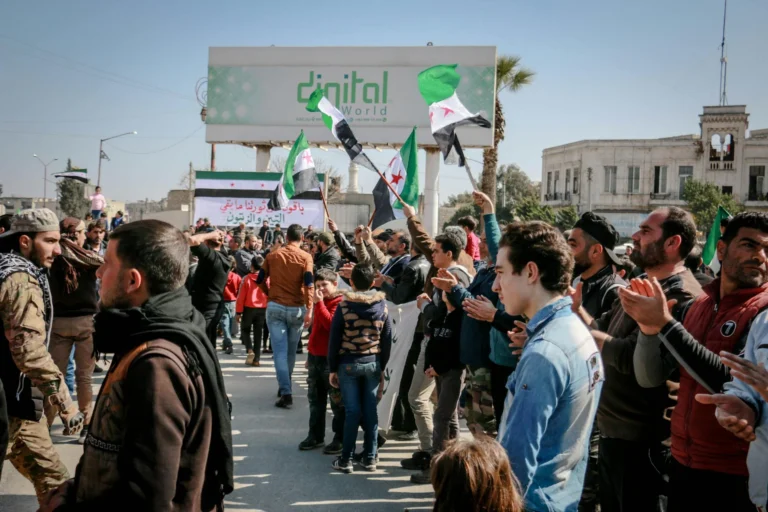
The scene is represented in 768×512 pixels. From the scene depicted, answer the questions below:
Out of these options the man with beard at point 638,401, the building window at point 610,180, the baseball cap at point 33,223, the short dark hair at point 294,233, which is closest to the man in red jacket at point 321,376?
the short dark hair at point 294,233

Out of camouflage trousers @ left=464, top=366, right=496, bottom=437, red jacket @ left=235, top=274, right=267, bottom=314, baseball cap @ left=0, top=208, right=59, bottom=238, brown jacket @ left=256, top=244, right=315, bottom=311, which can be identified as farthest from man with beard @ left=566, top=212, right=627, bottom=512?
red jacket @ left=235, top=274, right=267, bottom=314

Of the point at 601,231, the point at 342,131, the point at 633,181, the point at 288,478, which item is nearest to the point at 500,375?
the point at 601,231

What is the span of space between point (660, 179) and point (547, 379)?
5650 cm

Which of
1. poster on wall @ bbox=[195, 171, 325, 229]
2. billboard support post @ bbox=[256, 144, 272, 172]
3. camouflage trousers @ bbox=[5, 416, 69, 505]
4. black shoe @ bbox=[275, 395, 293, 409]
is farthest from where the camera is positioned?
billboard support post @ bbox=[256, 144, 272, 172]

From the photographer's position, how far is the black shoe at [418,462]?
6.03m

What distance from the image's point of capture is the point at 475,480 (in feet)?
6.72

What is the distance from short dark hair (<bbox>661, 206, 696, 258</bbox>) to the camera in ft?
12.7

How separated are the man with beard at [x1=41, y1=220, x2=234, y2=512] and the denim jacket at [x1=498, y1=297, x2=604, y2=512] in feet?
3.65

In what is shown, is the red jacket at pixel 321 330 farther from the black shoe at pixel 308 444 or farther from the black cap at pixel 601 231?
the black cap at pixel 601 231

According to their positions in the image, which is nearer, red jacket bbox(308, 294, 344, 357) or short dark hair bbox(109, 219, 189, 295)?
short dark hair bbox(109, 219, 189, 295)

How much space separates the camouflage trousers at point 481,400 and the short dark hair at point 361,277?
4.76ft

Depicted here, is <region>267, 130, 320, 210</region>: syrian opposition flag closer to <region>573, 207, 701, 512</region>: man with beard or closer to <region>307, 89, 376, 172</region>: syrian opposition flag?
<region>307, 89, 376, 172</region>: syrian opposition flag

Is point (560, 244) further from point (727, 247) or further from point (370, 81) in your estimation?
point (370, 81)

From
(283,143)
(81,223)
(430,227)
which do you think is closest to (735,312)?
(81,223)
